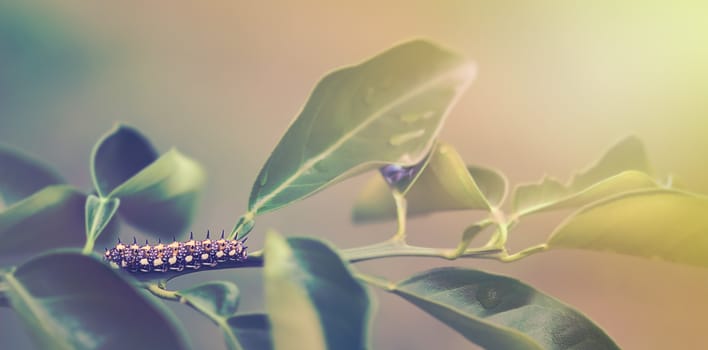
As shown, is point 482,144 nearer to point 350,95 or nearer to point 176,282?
point 350,95

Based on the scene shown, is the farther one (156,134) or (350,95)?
(156,134)

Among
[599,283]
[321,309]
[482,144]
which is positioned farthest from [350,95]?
[599,283]

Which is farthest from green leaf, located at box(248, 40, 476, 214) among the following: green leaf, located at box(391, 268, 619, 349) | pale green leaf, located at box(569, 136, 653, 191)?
pale green leaf, located at box(569, 136, 653, 191)

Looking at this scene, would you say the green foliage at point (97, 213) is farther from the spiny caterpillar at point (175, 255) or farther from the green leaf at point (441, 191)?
the green leaf at point (441, 191)

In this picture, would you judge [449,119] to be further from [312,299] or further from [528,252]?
[312,299]

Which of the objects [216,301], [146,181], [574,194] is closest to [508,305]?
[574,194]

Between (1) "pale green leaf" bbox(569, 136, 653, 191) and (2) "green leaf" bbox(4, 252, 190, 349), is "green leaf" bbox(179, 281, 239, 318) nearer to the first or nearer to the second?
(2) "green leaf" bbox(4, 252, 190, 349)

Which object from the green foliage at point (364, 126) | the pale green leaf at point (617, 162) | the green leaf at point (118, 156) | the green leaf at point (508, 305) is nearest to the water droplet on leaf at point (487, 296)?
the green leaf at point (508, 305)
